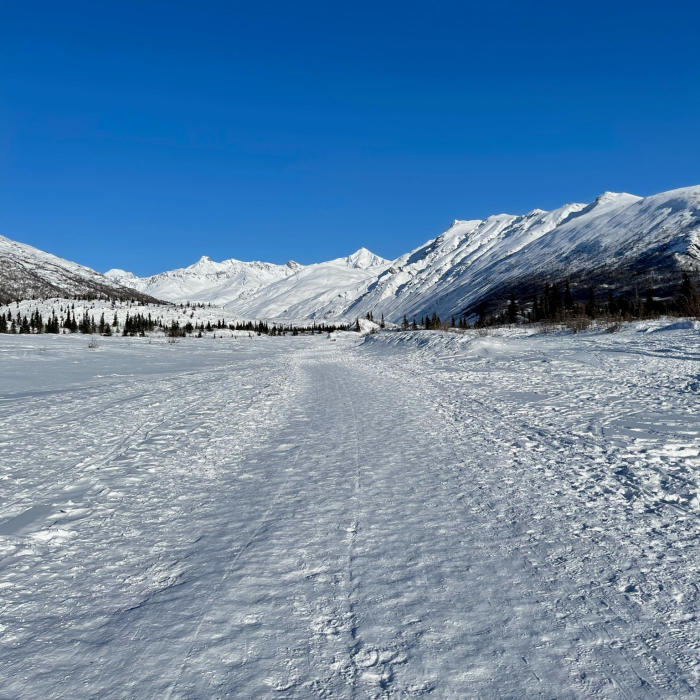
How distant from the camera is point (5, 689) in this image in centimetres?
288

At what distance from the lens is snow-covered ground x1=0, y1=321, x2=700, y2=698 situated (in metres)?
3.01

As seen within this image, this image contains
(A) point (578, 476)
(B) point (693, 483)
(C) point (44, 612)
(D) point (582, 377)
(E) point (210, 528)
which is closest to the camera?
(C) point (44, 612)

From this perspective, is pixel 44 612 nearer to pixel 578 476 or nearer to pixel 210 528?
pixel 210 528

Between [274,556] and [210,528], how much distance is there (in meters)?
1.06

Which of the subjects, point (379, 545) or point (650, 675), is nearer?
point (650, 675)

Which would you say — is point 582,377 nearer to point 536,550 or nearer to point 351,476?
point 351,476

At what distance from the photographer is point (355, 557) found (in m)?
4.37

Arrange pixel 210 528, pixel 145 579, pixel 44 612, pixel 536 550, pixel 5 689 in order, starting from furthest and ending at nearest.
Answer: pixel 210 528
pixel 536 550
pixel 145 579
pixel 44 612
pixel 5 689

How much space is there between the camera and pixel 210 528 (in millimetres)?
5129

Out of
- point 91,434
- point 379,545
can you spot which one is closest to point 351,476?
point 379,545

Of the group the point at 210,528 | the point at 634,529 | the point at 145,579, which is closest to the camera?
the point at 145,579

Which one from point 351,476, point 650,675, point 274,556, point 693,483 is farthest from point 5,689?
point 693,483

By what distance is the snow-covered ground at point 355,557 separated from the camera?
3.01 meters

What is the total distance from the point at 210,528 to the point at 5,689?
2323 millimetres
